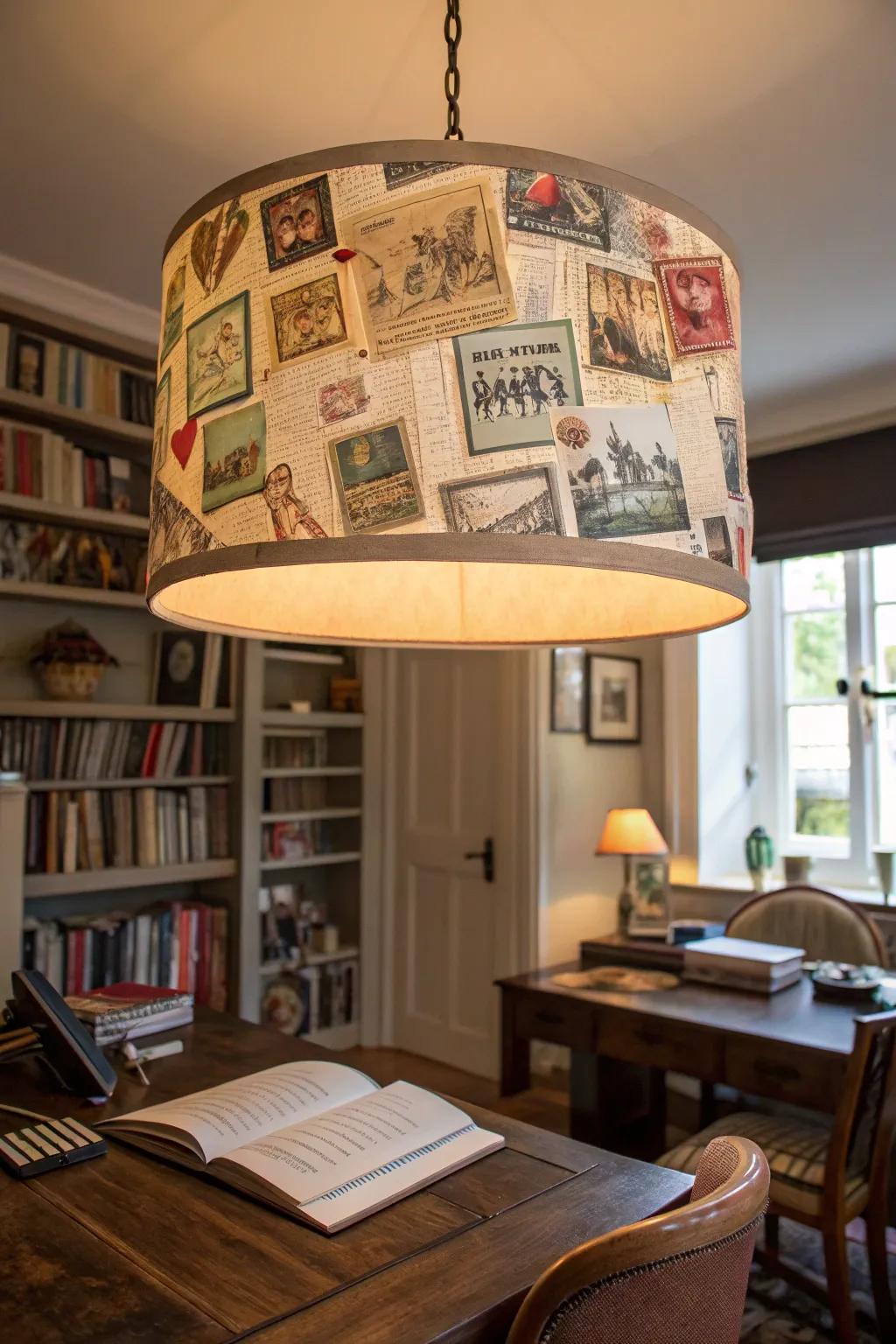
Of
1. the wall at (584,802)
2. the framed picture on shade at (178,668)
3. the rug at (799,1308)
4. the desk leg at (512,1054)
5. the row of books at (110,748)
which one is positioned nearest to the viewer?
the rug at (799,1308)

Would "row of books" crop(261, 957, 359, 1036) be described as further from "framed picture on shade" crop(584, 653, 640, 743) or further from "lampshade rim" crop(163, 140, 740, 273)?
"lampshade rim" crop(163, 140, 740, 273)

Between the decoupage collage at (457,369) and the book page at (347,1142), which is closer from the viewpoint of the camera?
the decoupage collage at (457,369)

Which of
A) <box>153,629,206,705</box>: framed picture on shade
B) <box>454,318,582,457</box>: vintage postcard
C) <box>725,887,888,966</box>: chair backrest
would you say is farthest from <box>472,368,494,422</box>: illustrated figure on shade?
<box>725,887,888,966</box>: chair backrest

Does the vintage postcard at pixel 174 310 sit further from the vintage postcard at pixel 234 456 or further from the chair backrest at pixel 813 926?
the chair backrest at pixel 813 926

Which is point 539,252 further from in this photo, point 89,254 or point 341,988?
point 341,988

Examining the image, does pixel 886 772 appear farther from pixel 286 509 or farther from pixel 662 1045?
pixel 286 509

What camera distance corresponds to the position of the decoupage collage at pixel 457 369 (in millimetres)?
737

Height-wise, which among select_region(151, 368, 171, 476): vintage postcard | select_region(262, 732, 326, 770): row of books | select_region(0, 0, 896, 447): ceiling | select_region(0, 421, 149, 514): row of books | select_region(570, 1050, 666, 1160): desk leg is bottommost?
select_region(570, 1050, 666, 1160): desk leg

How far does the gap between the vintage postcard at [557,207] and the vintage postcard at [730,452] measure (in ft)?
0.57

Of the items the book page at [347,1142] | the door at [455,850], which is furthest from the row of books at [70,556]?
the book page at [347,1142]

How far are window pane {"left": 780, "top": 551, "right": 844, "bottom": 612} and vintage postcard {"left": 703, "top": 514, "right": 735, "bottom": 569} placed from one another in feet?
10.3

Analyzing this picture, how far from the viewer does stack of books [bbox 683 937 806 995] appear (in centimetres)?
274

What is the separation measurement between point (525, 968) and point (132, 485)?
2.27 m

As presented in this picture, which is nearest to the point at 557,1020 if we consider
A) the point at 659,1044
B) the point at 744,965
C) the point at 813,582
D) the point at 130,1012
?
the point at 659,1044
